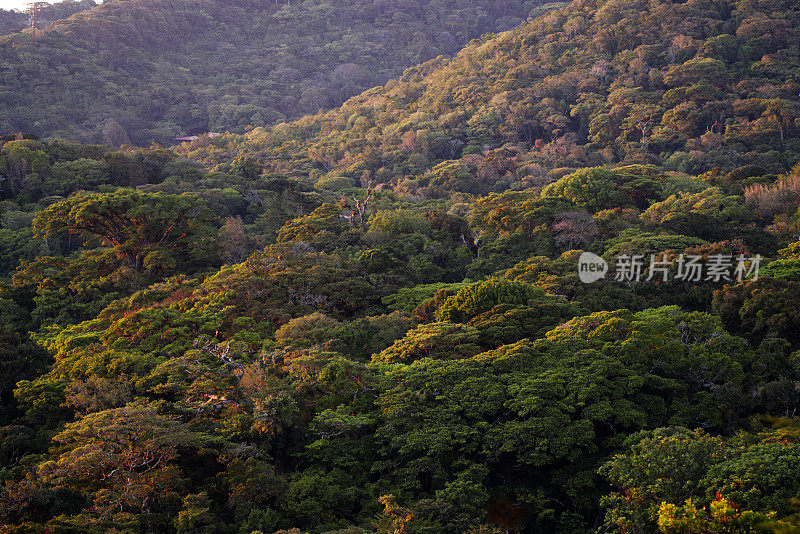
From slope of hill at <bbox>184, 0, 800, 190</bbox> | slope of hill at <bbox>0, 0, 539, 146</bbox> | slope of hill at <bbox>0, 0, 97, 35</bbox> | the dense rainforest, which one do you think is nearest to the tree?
the dense rainforest

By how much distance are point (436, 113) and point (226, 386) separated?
168ft

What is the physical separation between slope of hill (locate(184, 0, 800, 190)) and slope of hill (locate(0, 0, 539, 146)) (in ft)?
57.9

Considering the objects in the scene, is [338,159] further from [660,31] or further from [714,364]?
[714,364]

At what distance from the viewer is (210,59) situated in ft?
298

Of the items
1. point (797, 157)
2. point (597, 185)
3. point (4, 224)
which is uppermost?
point (4, 224)

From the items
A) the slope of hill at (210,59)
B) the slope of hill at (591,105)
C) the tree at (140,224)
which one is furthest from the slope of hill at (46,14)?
the tree at (140,224)

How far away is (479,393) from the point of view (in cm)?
1534

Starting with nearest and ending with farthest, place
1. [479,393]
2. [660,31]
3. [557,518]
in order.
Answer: [557,518], [479,393], [660,31]

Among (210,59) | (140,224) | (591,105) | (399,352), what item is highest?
(210,59)

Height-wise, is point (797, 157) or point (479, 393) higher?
point (479, 393)

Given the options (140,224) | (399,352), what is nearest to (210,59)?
(140,224)

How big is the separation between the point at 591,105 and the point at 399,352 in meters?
43.2

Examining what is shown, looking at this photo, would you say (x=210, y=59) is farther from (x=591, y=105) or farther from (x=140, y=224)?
(x=140, y=224)

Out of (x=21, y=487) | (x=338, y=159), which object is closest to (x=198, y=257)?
(x=21, y=487)
